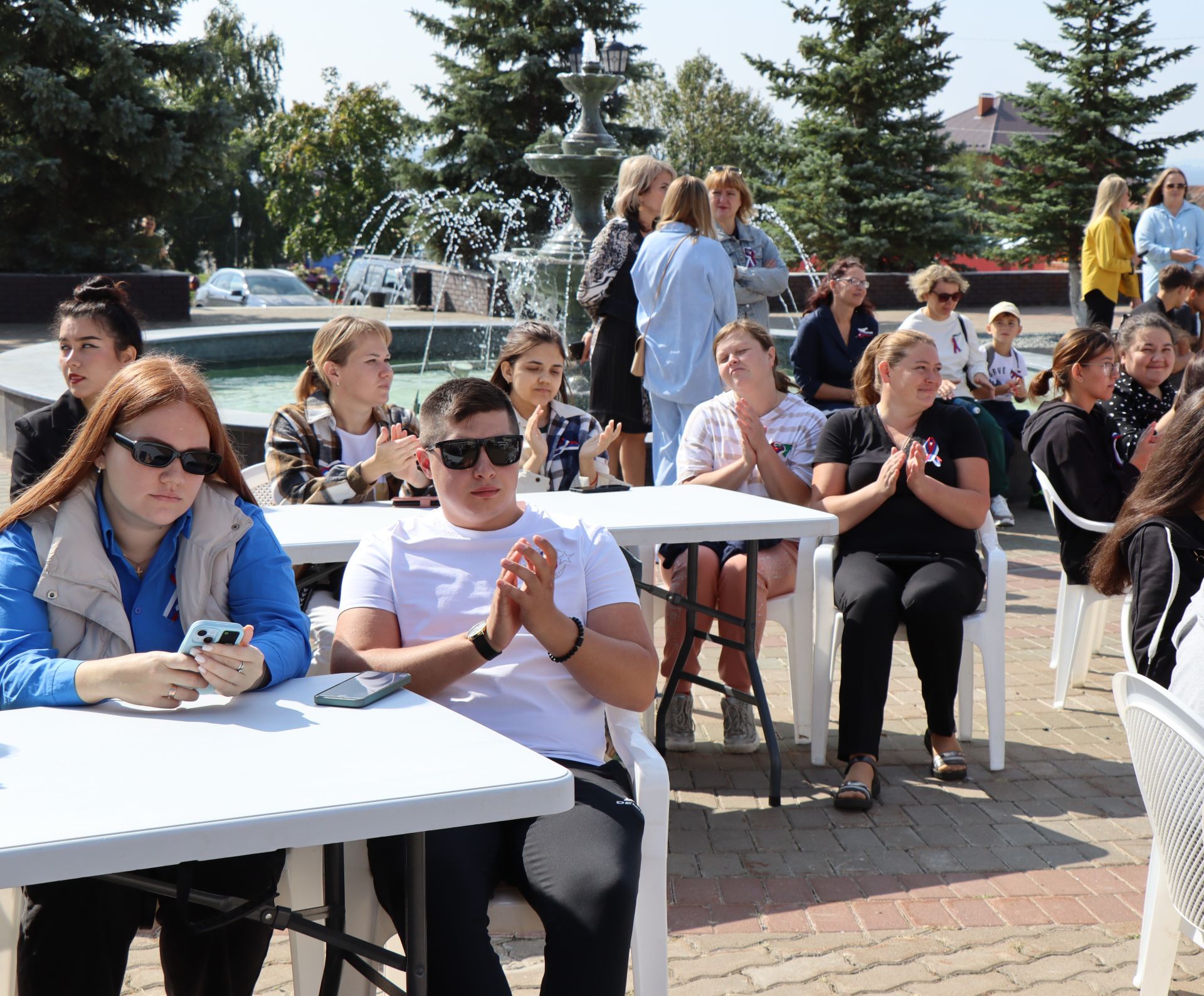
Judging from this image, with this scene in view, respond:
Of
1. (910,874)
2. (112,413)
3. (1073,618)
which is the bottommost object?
(910,874)

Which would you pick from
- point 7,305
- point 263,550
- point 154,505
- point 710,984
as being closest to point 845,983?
point 710,984

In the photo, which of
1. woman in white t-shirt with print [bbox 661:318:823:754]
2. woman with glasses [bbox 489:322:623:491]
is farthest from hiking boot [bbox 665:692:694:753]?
woman with glasses [bbox 489:322:623:491]

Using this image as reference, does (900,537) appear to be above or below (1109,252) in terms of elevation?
below

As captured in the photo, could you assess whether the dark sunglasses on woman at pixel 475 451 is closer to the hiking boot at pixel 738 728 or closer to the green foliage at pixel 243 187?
the hiking boot at pixel 738 728

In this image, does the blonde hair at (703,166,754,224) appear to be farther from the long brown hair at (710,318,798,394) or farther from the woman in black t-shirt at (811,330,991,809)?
the woman in black t-shirt at (811,330,991,809)

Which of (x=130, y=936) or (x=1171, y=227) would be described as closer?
(x=130, y=936)

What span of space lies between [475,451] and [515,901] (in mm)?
975

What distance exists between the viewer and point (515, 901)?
2.35m

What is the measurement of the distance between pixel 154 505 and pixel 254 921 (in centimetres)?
84

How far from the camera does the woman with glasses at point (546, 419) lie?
4.66 m

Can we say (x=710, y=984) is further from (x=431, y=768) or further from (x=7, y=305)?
(x=7, y=305)

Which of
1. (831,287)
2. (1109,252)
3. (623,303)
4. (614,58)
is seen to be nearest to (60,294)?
(614,58)

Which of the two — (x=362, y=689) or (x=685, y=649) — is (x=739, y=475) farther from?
(x=362, y=689)

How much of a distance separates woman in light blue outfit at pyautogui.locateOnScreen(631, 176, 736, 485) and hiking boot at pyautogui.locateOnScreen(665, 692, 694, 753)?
1689 millimetres
